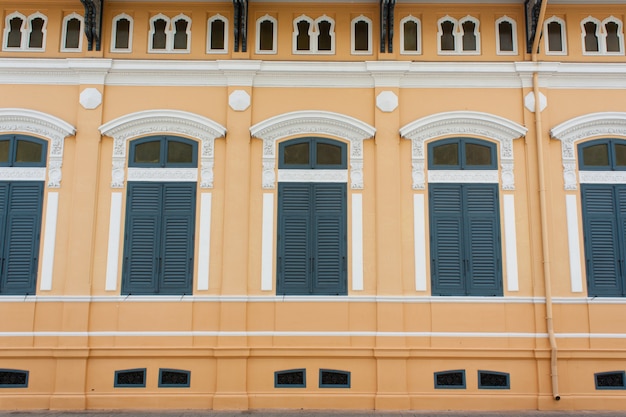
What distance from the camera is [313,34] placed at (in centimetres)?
1177

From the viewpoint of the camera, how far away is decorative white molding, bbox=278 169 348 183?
11406mm

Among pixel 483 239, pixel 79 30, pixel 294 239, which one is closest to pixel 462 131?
pixel 483 239

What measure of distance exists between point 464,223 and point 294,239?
11.5 ft

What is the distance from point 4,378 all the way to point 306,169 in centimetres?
725

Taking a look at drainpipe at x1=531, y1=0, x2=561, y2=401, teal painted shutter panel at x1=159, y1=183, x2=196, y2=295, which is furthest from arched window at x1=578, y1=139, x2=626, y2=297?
teal painted shutter panel at x1=159, y1=183, x2=196, y2=295

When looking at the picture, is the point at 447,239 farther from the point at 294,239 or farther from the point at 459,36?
the point at 459,36

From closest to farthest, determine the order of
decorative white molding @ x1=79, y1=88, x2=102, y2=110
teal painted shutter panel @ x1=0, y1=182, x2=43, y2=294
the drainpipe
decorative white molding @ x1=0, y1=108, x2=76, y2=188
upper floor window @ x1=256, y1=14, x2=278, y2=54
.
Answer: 1. the drainpipe
2. teal painted shutter panel @ x1=0, y1=182, x2=43, y2=294
3. decorative white molding @ x1=0, y1=108, x2=76, y2=188
4. decorative white molding @ x1=79, y1=88, x2=102, y2=110
5. upper floor window @ x1=256, y1=14, x2=278, y2=54

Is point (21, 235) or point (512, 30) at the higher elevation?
point (512, 30)

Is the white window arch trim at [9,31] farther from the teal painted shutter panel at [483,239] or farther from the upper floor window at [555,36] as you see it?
the upper floor window at [555,36]

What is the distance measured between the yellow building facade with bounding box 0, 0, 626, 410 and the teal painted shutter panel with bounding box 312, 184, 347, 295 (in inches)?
1.8

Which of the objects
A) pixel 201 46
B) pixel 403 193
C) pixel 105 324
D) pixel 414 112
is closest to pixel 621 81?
pixel 414 112

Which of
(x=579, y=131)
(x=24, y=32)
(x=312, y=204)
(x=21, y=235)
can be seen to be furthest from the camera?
(x=24, y=32)

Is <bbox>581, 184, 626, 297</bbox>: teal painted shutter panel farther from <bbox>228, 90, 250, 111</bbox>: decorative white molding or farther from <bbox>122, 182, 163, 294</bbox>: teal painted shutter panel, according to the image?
<bbox>122, 182, 163, 294</bbox>: teal painted shutter panel

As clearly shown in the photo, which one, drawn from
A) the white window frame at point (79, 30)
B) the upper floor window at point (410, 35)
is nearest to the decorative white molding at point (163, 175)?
the white window frame at point (79, 30)
